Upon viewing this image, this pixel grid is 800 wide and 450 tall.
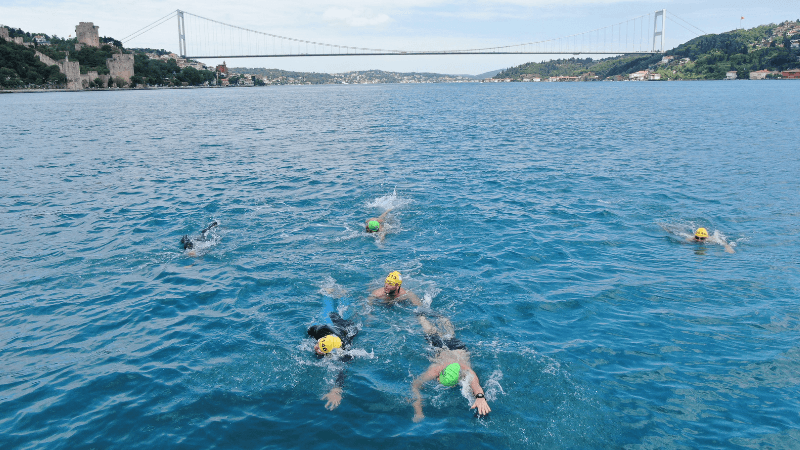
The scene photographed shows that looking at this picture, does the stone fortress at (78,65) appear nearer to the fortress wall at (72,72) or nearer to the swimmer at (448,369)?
the fortress wall at (72,72)

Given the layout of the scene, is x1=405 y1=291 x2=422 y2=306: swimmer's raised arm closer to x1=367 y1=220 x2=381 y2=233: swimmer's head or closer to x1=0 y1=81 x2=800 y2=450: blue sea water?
x1=0 y1=81 x2=800 y2=450: blue sea water

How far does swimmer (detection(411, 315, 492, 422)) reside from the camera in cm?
905

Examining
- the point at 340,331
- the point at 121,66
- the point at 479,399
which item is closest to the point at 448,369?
the point at 479,399

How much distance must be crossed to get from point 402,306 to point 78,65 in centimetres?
18158

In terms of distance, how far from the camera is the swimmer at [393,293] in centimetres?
1281

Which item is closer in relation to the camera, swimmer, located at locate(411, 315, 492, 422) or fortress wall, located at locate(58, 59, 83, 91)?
swimmer, located at locate(411, 315, 492, 422)

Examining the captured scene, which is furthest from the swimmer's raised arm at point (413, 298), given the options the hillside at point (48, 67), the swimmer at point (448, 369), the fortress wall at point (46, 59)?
the fortress wall at point (46, 59)

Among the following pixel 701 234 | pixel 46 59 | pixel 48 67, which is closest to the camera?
pixel 701 234

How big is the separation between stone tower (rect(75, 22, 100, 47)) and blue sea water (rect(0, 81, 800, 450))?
671 feet

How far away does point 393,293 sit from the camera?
43.0ft

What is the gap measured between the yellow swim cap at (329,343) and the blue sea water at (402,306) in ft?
1.68

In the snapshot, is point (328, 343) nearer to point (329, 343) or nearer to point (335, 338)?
point (329, 343)

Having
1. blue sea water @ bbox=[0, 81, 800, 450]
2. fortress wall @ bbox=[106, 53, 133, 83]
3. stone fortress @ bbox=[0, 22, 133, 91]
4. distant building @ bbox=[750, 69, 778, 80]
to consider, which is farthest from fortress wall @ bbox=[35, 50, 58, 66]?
distant building @ bbox=[750, 69, 778, 80]

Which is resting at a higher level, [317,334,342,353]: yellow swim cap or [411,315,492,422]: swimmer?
[317,334,342,353]: yellow swim cap
